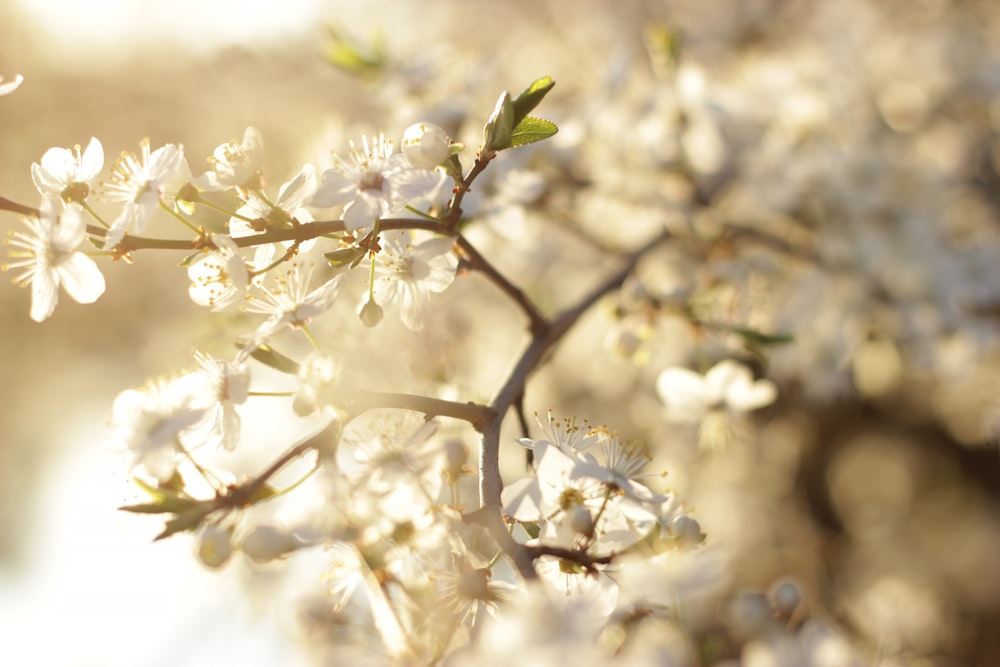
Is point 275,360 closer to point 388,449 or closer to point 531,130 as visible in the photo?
point 388,449

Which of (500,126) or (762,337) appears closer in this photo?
(500,126)

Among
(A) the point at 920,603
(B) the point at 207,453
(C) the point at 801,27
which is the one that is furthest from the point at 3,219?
(A) the point at 920,603

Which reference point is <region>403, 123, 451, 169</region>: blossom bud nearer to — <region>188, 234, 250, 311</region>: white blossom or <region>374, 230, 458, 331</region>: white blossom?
<region>374, 230, 458, 331</region>: white blossom

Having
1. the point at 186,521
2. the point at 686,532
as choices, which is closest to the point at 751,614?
the point at 686,532

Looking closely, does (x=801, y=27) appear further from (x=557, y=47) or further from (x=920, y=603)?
(x=920, y=603)

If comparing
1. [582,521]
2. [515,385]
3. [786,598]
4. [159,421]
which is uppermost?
[159,421]

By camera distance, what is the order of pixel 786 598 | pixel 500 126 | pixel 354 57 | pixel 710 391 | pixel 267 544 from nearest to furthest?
pixel 267 544
pixel 500 126
pixel 786 598
pixel 710 391
pixel 354 57

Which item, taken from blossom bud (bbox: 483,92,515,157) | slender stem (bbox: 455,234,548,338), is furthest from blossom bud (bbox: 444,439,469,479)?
blossom bud (bbox: 483,92,515,157)
